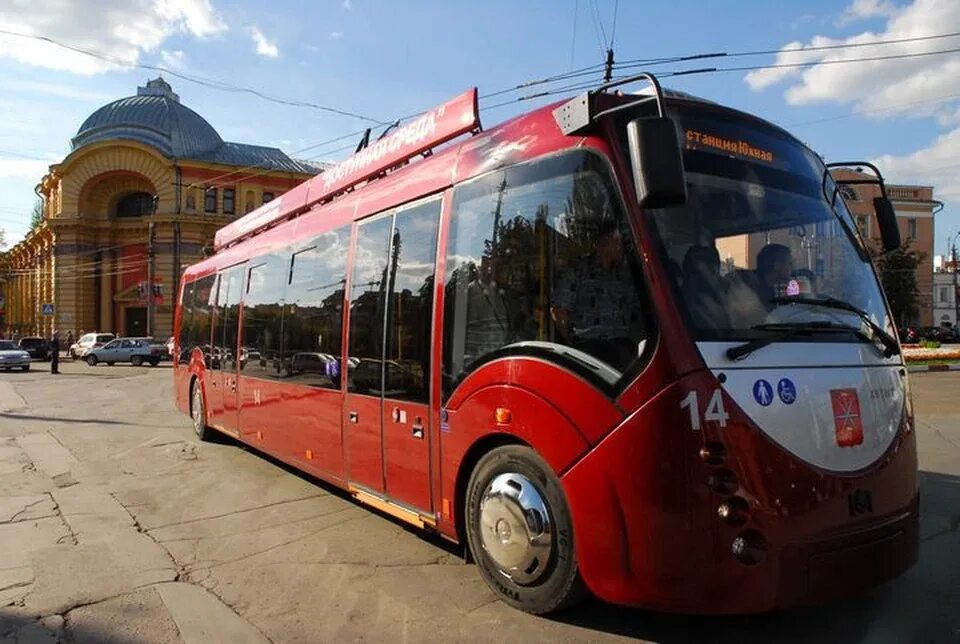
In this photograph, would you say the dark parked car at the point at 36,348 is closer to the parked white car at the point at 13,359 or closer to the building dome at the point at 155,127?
the parked white car at the point at 13,359

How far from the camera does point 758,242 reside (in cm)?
388

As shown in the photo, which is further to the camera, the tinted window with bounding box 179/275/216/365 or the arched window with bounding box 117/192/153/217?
the arched window with bounding box 117/192/153/217

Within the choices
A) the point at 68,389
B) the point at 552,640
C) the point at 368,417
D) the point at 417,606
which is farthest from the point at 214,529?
the point at 68,389

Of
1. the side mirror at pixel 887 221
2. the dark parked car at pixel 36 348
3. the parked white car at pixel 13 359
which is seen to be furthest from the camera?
the dark parked car at pixel 36 348

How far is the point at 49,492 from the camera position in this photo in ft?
24.9

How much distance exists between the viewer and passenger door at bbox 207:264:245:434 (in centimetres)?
937

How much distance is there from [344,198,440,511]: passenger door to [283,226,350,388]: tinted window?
1.08 ft

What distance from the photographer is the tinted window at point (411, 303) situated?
502cm

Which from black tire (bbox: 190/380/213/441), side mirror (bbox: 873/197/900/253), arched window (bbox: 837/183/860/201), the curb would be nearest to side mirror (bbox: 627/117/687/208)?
arched window (bbox: 837/183/860/201)

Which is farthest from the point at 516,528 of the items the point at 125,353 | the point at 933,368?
the point at 125,353

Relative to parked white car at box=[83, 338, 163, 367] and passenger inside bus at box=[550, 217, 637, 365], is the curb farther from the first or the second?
parked white car at box=[83, 338, 163, 367]

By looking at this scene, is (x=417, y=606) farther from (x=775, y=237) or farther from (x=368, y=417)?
(x=775, y=237)

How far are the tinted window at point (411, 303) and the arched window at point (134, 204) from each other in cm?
5652

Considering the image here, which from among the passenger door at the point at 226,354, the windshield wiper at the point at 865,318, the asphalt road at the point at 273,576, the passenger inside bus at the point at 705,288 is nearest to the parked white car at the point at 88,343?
the passenger door at the point at 226,354
